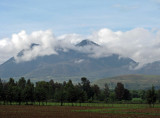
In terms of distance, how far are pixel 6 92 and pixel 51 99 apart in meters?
54.0

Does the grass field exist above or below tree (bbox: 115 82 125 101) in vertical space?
below

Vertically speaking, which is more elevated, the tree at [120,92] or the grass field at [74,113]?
the tree at [120,92]

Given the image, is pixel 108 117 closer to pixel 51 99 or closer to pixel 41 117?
pixel 41 117

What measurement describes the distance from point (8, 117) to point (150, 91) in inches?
3395

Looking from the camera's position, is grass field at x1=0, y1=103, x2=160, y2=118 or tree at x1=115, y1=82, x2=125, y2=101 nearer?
grass field at x1=0, y1=103, x2=160, y2=118

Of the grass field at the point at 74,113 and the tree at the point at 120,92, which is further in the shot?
the tree at the point at 120,92

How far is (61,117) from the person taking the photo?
6919 centimetres

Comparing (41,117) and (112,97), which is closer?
(41,117)

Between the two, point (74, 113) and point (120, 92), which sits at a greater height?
point (120, 92)

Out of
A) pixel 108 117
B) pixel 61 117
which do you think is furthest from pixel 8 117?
pixel 108 117

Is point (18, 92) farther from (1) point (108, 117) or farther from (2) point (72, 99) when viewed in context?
(1) point (108, 117)

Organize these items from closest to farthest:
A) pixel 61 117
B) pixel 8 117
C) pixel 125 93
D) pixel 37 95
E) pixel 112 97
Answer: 1. pixel 8 117
2. pixel 61 117
3. pixel 37 95
4. pixel 112 97
5. pixel 125 93

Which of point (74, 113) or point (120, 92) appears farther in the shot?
point (120, 92)

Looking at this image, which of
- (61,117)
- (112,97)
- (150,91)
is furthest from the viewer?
(112,97)
